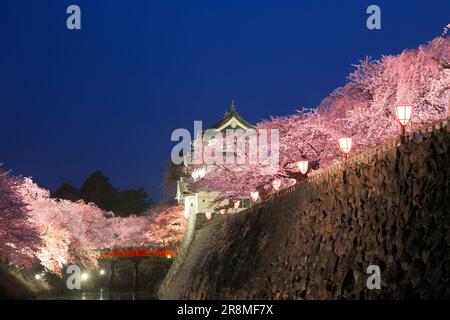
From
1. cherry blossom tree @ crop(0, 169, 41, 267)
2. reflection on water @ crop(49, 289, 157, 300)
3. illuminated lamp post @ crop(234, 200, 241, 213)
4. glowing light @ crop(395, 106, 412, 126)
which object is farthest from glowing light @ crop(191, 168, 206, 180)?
glowing light @ crop(395, 106, 412, 126)

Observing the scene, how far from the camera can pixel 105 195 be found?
7769cm

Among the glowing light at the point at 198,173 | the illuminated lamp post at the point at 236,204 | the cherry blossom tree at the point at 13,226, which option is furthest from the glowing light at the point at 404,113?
the glowing light at the point at 198,173

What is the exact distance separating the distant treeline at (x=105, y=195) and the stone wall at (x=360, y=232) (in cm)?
5556

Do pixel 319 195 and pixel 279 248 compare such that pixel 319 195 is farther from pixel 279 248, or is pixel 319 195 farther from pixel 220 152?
pixel 220 152

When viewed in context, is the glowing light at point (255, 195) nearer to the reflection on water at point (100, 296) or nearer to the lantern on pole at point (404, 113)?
the reflection on water at point (100, 296)

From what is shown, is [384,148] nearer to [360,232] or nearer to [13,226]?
[360,232]

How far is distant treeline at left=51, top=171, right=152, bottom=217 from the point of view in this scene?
75188mm

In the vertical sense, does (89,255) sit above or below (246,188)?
below

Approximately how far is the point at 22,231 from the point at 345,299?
65.9 ft

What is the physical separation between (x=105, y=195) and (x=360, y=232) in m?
67.6

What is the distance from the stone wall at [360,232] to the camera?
10055 mm

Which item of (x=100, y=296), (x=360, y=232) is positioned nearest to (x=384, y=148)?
(x=360, y=232)
